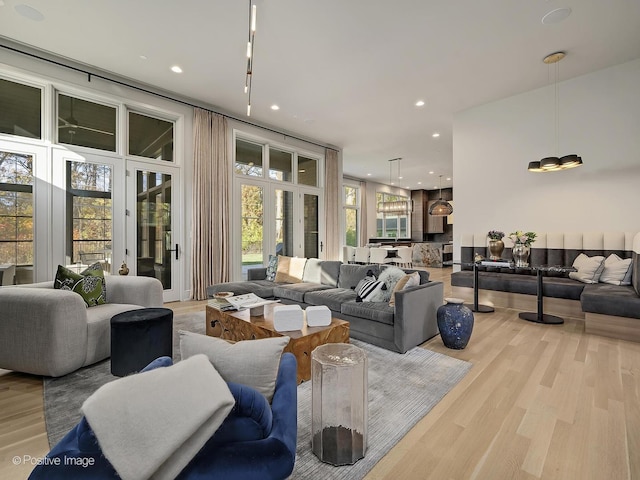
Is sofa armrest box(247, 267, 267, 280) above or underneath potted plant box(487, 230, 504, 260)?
underneath

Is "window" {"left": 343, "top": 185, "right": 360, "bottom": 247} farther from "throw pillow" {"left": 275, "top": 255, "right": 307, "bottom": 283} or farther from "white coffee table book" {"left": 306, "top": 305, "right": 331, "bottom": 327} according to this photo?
"white coffee table book" {"left": 306, "top": 305, "right": 331, "bottom": 327}

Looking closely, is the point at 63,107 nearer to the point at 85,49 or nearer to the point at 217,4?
the point at 85,49

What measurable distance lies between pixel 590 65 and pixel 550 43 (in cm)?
111

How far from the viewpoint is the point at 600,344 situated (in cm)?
325

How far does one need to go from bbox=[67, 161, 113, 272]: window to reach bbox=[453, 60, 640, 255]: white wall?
6033mm

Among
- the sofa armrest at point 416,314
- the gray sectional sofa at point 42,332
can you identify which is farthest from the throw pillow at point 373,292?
the gray sectional sofa at point 42,332

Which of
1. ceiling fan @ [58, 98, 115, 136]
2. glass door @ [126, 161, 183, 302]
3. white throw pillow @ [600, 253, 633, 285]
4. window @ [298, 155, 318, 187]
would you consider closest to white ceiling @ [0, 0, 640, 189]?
ceiling fan @ [58, 98, 115, 136]

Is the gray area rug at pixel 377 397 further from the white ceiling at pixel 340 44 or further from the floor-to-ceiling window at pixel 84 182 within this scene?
the white ceiling at pixel 340 44

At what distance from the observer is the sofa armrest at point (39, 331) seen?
2.38 metres

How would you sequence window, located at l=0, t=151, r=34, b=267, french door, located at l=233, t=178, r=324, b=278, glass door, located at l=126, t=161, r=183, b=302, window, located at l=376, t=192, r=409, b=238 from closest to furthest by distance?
1. window, located at l=0, t=151, r=34, b=267
2. glass door, located at l=126, t=161, r=183, b=302
3. french door, located at l=233, t=178, r=324, b=278
4. window, located at l=376, t=192, r=409, b=238

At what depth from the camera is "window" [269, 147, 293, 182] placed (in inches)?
274

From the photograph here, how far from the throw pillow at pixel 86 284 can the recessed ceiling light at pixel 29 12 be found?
2.77m

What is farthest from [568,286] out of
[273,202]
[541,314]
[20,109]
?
[20,109]

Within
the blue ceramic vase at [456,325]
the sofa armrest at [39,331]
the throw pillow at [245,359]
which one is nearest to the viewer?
the throw pillow at [245,359]
